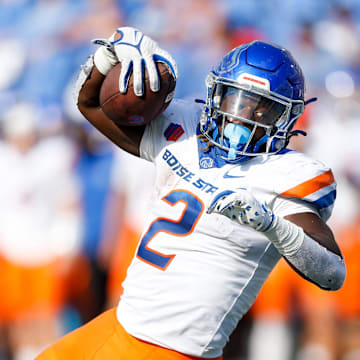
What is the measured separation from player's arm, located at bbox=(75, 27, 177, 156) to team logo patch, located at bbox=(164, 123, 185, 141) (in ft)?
0.28

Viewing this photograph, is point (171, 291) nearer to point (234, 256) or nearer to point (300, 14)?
point (234, 256)

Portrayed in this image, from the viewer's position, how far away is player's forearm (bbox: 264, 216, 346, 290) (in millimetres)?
1510

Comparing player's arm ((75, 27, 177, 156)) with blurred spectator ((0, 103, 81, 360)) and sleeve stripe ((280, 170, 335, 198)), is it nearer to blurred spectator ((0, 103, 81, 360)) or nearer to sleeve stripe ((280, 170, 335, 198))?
sleeve stripe ((280, 170, 335, 198))

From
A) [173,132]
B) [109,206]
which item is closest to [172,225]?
[173,132]

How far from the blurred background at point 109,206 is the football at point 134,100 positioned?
1.72m

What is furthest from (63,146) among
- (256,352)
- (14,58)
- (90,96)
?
(90,96)

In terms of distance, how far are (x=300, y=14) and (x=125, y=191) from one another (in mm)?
1933

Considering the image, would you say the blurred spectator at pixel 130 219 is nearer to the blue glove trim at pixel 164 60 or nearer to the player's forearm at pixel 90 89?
the player's forearm at pixel 90 89

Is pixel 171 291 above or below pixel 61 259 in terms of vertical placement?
above

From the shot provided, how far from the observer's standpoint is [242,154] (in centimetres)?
178

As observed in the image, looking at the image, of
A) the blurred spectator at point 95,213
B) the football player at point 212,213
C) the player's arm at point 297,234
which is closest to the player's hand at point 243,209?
the player's arm at point 297,234

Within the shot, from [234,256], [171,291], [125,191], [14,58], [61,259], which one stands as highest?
[234,256]

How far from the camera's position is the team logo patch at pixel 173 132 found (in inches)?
75.5

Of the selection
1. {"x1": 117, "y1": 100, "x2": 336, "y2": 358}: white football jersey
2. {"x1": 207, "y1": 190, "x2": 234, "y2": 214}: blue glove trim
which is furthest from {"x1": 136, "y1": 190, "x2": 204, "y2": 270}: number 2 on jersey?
{"x1": 207, "y1": 190, "x2": 234, "y2": 214}: blue glove trim
